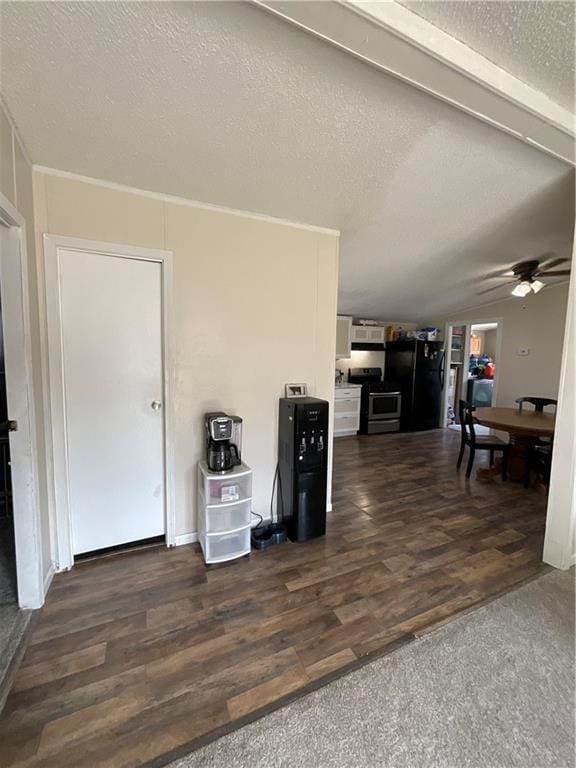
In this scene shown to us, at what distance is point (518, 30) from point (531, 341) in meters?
4.71

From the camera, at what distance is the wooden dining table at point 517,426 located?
340 centimetres

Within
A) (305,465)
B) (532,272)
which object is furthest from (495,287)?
(305,465)

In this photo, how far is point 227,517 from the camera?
87.7 inches

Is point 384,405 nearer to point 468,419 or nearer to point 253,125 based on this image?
point 468,419

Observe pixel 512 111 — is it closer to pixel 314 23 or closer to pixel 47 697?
pixel 314 23

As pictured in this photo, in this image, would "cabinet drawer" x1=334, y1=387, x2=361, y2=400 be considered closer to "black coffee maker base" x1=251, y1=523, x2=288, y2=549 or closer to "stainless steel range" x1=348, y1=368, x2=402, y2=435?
"stainless steel range" x1=348, y1=368, x2=402, y2=435

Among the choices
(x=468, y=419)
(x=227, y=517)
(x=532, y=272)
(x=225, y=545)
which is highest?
(x=532, y=272)

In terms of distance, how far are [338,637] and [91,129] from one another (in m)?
2.83

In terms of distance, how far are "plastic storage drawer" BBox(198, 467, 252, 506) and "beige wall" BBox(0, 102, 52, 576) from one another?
3.02 feet

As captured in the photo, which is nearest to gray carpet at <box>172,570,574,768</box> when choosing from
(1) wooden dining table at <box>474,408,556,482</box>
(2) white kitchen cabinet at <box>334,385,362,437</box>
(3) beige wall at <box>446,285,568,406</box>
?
(1) wooden dining table at <box>474,408,556,482</box>

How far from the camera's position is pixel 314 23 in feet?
3.94

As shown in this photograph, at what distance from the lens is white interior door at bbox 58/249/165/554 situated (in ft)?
6.77

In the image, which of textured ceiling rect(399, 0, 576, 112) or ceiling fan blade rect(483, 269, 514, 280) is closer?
textured ceiling rect(399, 0, 576, 112)

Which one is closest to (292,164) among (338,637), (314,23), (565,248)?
(314,23)
